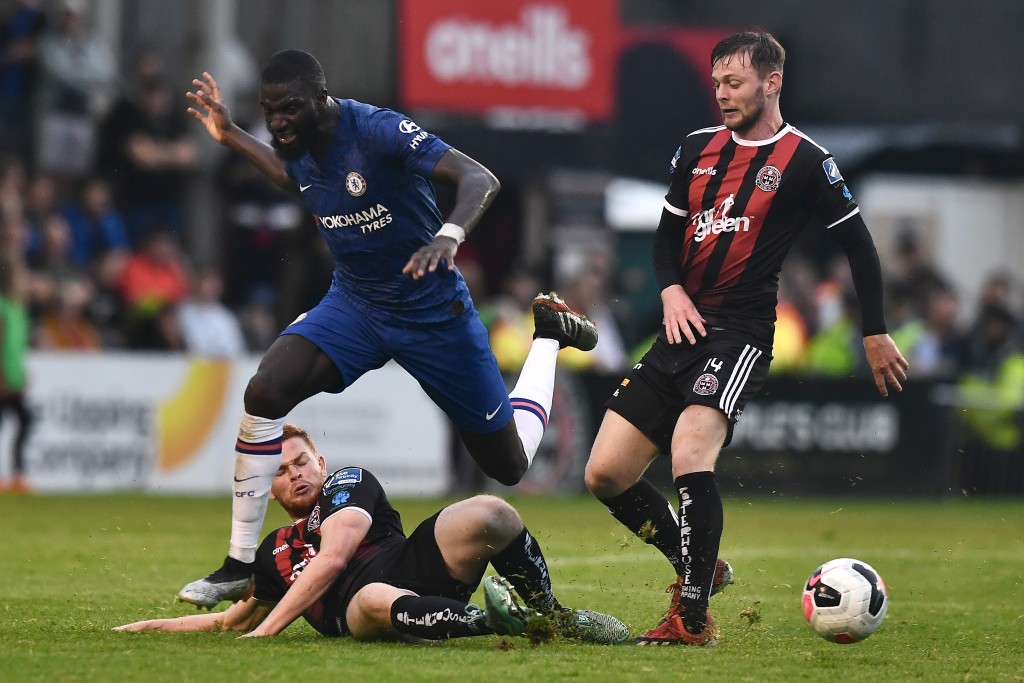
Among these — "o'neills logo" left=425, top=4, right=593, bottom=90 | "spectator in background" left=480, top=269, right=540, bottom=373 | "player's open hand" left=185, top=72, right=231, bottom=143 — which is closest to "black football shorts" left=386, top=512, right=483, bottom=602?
"player's open hand" left=185, top=72, right=231, bottom=143

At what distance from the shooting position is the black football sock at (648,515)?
7.50 meters

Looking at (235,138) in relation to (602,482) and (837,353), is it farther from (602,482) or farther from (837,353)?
(837,353)

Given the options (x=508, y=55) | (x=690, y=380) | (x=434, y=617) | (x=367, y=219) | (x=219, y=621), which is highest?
(x=508, y=55)

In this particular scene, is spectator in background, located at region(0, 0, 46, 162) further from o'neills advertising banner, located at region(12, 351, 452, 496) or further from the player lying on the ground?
the player lying on the ground

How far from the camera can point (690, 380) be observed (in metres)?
7.21

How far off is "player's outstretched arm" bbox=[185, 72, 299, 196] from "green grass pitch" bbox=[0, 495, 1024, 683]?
7.02 ft

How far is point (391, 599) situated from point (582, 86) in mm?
13797

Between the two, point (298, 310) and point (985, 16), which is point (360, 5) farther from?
point (985, 16)

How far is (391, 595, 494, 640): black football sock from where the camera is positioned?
21.6 feet

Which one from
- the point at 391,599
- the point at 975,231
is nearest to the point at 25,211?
the point at 391,599

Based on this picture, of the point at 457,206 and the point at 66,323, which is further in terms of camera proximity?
the point at 66,323

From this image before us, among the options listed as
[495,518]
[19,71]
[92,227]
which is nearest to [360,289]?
[495,518]

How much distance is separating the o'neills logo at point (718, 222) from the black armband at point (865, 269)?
399mm

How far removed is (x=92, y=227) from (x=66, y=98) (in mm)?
1393
